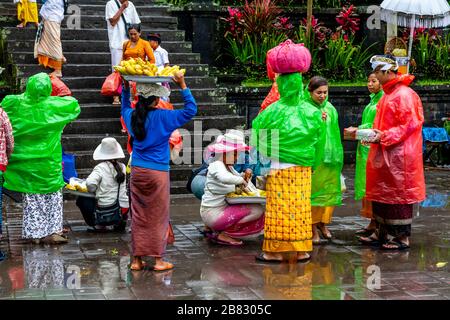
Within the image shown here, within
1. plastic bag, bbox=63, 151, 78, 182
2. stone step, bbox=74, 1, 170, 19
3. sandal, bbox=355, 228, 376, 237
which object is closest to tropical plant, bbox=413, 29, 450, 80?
stone step, bbox=74, 1, 170, 19

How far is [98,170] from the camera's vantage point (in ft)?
31.4

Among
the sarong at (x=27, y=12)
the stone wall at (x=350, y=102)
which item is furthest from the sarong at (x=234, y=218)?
the sarong at (x=27, y=12)

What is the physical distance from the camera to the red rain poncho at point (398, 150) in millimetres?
8609

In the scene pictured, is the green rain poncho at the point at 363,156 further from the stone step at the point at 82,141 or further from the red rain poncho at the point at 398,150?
the stone step at the point at 82,141

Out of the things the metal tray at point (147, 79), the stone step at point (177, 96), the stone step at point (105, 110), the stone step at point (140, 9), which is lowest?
the stone step at point (105, 110)

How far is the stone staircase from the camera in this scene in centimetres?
1268

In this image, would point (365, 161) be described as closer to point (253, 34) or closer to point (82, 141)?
point (82, 141)

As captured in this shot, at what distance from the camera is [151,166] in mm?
7781

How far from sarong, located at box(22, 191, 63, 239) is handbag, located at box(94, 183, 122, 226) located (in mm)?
566

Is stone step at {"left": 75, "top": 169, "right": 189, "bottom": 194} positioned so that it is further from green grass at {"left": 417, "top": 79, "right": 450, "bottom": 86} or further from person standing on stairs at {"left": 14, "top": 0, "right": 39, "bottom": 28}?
green grass at {"left": 417, "top": 79, "right": 450, "bottom": 86}

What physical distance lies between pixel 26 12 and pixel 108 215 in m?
6.09

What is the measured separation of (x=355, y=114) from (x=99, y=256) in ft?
24.8

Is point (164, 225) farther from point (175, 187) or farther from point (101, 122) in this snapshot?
point (101, 122)

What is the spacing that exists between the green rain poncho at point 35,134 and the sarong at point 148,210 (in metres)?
1.45
